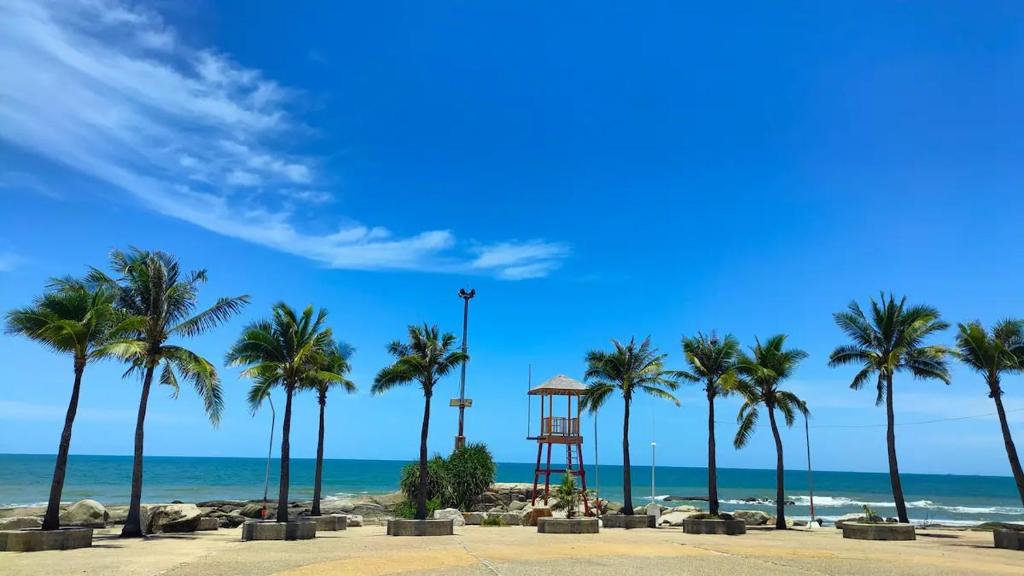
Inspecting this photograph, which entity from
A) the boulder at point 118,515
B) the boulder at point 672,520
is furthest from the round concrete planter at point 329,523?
the boulder at point 672,520

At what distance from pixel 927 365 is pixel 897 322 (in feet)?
7.25

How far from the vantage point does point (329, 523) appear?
26438 mm

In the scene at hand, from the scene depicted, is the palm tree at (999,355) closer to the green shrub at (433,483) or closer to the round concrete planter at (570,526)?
the round concrete planter at (570,526)

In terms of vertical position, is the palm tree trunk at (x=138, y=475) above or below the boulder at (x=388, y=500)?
Result: above

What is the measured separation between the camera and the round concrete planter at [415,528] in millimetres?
23500

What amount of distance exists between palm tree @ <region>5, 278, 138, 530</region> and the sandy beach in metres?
3.57

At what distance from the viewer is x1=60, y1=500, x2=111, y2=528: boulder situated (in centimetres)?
2752

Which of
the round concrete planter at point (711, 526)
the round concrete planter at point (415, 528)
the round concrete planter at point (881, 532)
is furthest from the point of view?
the round concrete planter at point (711, 526)

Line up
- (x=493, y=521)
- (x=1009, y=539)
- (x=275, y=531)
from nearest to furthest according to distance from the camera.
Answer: (x=1009, y=539), (x=275, y=531), (x=493, y=521)

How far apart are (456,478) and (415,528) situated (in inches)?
604

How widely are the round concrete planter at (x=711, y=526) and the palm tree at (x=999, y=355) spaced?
31.5 feet

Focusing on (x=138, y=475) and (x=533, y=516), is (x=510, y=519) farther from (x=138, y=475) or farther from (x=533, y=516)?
(x=138, y=475)

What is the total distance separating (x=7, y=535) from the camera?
1744 cm

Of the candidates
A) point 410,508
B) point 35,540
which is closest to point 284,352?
point 35,540
